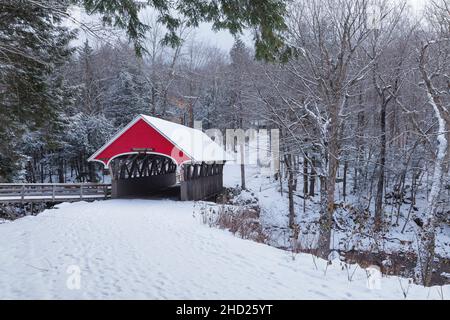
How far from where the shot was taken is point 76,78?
81.7ft

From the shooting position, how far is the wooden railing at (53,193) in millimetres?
15320

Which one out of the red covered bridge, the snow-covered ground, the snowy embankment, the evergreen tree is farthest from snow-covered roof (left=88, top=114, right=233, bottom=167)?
the snowy embankment

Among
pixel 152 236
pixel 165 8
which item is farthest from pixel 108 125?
pixel 165 8

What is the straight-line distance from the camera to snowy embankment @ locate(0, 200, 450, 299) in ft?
12.7

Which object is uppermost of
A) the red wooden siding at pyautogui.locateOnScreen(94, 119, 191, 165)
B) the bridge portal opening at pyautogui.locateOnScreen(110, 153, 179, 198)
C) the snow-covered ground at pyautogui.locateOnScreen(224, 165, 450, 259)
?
the red wooden siding at pyautogui.locateOnScreen(94, 119, 191, 165)

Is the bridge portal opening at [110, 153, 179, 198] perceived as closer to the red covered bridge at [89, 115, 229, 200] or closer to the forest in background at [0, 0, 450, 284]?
the red covered bridge at [89, 115, 229, 200]

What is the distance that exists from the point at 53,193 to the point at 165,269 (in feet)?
42.8

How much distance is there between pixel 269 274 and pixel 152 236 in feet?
11.4

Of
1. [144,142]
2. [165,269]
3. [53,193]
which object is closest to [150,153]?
[144,142]

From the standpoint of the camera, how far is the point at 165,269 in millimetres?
4730

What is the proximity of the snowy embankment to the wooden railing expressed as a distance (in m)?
7.41

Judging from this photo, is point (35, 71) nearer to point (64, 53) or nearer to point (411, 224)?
point (64, 53)

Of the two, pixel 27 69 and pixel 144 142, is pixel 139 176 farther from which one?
pixel 27 69

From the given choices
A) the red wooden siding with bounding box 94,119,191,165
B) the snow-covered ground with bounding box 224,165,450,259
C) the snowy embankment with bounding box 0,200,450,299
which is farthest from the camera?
the snow-covered ground with bounding box 224,165,450,259
